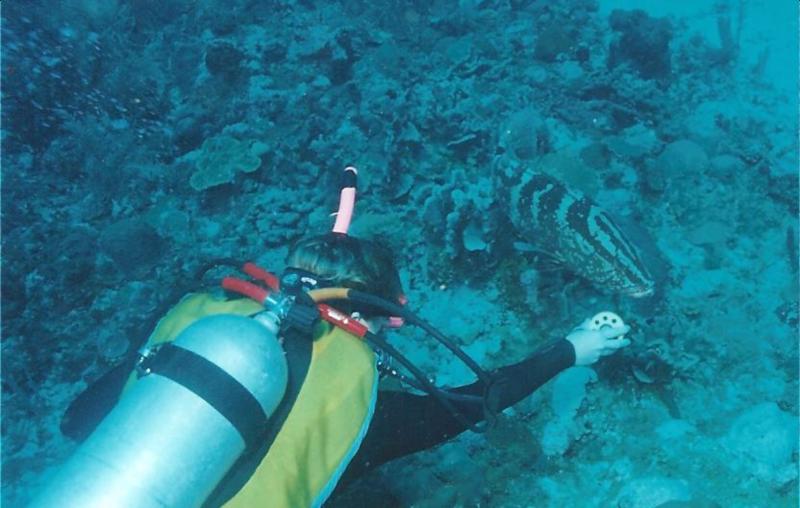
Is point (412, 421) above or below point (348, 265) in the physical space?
below

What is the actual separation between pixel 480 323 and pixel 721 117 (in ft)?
13.9

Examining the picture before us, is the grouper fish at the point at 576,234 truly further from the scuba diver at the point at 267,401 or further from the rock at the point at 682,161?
the scuba diver at the point at 267,401

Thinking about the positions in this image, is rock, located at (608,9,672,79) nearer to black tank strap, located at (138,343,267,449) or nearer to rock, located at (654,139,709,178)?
rock, located at (654,139,709,178)

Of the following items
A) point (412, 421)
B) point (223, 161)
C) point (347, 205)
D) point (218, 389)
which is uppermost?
point (347, 205)

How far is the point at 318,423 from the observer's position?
2.06 meters

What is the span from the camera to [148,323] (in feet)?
8.71

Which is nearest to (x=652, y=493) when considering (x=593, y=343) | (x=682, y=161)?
(x=593, y=343)

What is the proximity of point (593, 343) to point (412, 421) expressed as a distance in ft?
4.40

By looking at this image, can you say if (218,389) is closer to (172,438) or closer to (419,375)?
(172,438)

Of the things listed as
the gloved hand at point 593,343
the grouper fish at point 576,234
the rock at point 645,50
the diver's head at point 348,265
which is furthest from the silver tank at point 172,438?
the rock at point 645,50

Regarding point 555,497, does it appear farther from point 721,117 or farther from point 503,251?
point 721,117

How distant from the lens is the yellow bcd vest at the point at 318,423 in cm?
194

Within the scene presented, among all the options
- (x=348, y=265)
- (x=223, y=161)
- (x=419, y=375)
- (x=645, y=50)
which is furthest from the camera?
(x=645, y=50)

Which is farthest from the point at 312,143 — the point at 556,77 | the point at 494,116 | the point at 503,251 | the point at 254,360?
the point at 254,360
